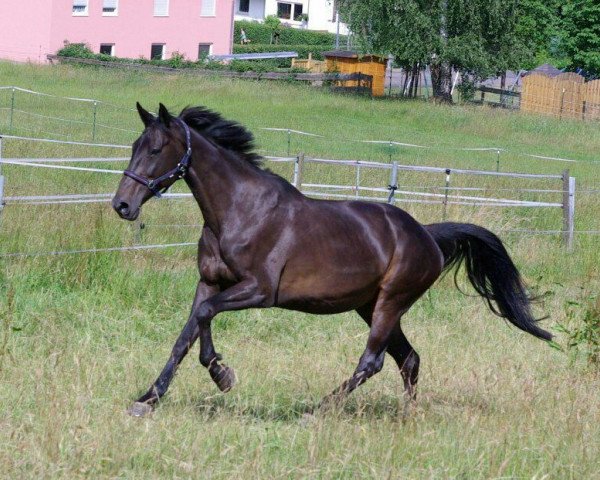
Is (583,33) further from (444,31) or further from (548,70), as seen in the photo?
(444,31)

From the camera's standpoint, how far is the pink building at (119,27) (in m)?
49.5

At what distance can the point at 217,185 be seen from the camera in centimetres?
696

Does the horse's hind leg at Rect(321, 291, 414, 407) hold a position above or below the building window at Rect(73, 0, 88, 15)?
below

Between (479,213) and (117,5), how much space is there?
4058 centimetres

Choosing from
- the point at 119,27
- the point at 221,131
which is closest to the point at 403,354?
the point at 221,131

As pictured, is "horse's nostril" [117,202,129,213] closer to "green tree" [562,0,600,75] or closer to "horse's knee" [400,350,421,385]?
"horse's knee" [400,350,421,385]

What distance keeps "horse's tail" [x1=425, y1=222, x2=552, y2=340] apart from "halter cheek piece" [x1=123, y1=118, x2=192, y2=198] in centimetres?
230

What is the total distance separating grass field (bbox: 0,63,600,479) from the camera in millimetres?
5656

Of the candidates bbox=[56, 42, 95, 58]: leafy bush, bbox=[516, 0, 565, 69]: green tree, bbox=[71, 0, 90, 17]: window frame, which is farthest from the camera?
bbox=[516, 0, 565, 69]: green tree

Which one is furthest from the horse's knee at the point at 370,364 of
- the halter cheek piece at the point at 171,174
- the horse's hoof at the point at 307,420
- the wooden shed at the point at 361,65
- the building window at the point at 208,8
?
the building window at the point at 208,8

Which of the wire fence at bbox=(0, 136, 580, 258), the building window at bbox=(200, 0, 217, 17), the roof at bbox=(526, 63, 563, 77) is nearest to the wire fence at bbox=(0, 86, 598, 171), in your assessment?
the wire fence at bbox=(0, 136, 580, 258)

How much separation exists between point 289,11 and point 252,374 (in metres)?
78.6

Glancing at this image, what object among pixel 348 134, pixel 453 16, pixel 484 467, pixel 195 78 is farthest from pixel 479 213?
pixel 453 16

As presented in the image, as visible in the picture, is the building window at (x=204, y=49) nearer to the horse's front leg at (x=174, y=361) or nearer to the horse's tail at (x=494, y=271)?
the horse's tail at (x=494, y=271)
